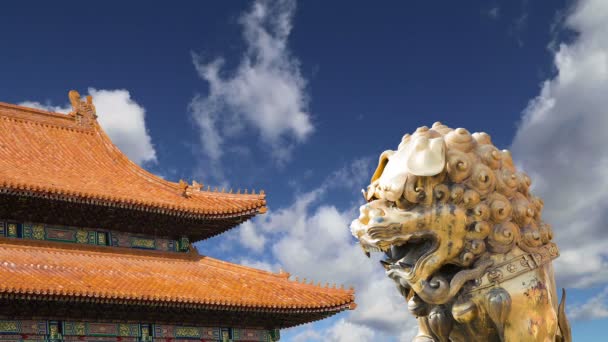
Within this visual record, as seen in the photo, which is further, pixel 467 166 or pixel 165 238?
pixel 165 238

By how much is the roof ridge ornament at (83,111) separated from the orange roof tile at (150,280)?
607 cm

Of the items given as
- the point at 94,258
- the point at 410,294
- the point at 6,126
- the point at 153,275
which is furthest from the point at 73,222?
the point at 410,294

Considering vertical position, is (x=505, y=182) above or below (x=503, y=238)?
above

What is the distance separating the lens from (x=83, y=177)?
687 inches

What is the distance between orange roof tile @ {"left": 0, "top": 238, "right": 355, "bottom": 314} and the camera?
1336cm

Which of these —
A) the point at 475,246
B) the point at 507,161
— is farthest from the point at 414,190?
the point at 507,161

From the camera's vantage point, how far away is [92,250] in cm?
1609

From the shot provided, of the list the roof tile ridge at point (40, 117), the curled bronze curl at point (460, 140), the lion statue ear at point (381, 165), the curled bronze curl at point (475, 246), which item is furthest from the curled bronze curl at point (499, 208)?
the roof tile ridge at point (40, 117)

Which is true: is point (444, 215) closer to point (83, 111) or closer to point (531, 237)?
point (531, 237)

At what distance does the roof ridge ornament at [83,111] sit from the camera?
821 inches

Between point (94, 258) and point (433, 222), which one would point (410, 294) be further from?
point (94, 258)

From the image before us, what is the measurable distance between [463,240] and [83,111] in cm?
2013

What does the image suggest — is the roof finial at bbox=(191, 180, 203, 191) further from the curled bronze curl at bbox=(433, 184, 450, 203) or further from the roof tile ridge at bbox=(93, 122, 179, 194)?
the curled bronze curl at bbox=(433, 184, 450, 203)

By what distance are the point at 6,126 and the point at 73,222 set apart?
15.6 feet
